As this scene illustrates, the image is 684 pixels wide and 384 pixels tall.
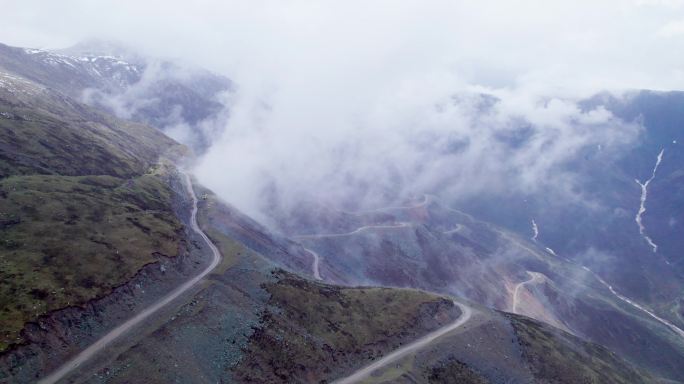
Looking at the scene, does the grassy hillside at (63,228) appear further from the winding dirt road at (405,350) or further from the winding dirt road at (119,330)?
the winding dirt road at (405,350)

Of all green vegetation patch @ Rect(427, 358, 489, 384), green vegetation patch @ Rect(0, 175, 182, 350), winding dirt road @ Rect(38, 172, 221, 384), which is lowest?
winding dirt road @ Rect(38, 172, 221, 384)

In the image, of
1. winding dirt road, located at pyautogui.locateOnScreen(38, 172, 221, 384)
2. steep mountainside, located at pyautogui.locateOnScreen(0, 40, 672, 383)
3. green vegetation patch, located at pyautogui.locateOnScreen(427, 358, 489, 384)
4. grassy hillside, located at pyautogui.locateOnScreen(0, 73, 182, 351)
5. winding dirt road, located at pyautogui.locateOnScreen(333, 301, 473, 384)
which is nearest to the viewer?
winding dirt road, located at pyautogui.locateOnScreen(38, 172, 221, 384)

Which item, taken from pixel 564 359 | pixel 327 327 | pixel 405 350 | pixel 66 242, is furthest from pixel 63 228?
pixel 564 359

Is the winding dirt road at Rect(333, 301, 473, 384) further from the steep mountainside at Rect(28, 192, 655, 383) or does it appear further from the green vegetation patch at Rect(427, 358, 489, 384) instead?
the green vegetation patch at Rect(427, 358, 489, 384)

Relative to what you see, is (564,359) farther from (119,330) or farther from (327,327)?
(119,330)

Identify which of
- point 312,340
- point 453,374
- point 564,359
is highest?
point 564,359

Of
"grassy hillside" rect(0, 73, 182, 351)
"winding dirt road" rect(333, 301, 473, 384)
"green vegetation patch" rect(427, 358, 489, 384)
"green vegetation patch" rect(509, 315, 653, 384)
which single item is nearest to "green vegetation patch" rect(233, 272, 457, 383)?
"winding dirt road" rect(333, 301, 473, 384)

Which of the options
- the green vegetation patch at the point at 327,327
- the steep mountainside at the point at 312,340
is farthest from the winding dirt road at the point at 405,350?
the green vegetation patch at the point at 327,327
